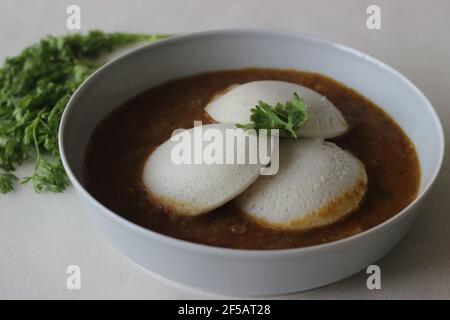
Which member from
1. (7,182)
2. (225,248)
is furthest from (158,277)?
(7,182)

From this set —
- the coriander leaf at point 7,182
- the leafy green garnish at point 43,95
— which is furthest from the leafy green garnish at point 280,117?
the coriander leaf at point 7,182

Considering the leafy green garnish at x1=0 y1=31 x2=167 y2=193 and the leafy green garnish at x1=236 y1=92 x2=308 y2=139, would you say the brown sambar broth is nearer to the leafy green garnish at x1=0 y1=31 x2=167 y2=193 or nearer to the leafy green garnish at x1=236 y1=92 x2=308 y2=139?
the leafy green garnish at x1=0 y1=31 x2=167 y2=193

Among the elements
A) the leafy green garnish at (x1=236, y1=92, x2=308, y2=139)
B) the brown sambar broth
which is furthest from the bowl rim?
the leafy green garnish at (x1=236, y1=92, x2=308, y2=139)

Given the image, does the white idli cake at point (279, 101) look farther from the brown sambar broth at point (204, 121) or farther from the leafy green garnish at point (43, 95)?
the leafy green garnish at point (43, 95)

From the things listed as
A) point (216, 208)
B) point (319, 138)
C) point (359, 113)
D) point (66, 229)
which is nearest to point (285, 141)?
point (319, 138)

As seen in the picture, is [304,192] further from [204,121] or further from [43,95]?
[43,95]
